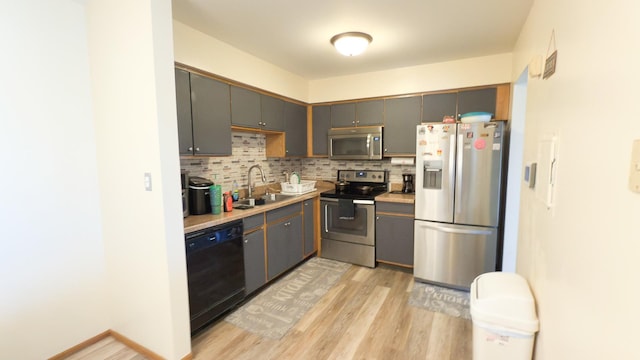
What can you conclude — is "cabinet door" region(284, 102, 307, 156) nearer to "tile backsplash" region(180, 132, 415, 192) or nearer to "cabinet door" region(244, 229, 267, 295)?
"tile backsplash" region(180, 132, 415, 192)

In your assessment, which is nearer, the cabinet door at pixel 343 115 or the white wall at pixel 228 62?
the white wall at pixel 228 62

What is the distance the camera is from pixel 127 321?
81.7 inches

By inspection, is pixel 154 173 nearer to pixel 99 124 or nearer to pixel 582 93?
pixel 99 124

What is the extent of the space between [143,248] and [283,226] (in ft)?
4.66

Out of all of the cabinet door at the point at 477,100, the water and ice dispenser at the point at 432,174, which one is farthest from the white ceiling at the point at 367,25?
the water and ice dispenser at the point at 432,174

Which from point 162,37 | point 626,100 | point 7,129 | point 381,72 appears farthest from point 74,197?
point 381,72

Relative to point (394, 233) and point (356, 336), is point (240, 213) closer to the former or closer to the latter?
point (356, 336)

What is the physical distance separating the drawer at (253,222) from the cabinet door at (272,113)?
1094 mm

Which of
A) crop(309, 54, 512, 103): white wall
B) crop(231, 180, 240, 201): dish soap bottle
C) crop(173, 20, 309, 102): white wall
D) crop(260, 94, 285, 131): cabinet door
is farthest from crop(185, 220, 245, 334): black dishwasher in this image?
crop(309, 54, 512, 103): white wall

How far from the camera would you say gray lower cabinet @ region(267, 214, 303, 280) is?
2.89 m

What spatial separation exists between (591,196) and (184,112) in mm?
2499

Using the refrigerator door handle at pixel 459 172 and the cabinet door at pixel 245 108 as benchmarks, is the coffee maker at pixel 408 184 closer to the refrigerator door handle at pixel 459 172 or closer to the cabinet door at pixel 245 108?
the refrigerator door handle at pixel 459 172

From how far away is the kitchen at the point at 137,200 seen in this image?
927 mm

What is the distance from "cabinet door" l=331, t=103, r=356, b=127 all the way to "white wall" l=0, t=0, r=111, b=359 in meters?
2.64
